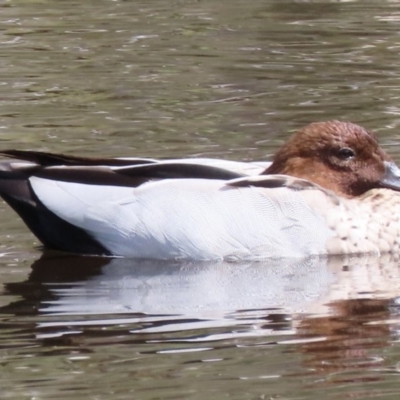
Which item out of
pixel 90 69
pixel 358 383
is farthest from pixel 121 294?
pixel 90 69

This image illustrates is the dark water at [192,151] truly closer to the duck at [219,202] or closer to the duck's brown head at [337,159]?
the duck at [219,202]

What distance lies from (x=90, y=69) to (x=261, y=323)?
21.9 feet

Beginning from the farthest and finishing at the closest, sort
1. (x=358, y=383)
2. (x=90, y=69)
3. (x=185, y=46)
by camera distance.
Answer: (x=185, y=46) → (x=90, y=69) → (x=358, y=383)

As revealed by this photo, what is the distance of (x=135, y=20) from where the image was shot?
15797mm

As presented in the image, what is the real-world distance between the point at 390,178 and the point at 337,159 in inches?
14.6

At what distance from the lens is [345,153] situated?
29.6 ft

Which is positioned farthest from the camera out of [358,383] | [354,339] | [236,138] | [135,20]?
[135,20]

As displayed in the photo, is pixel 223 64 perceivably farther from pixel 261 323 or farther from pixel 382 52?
pixel 261 323

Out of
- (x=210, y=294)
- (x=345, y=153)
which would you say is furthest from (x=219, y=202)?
(x=345, y=153)

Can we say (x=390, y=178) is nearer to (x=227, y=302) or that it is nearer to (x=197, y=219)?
(x=197, y=219)

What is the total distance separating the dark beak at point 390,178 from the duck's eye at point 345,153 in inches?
9.4

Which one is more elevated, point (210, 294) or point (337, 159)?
point (337, 159)

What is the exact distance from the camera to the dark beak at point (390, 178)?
9.06 m

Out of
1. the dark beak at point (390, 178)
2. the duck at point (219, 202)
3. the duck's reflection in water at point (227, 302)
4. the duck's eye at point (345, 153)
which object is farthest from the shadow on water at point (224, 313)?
the duck's eye at point (345, 153)
